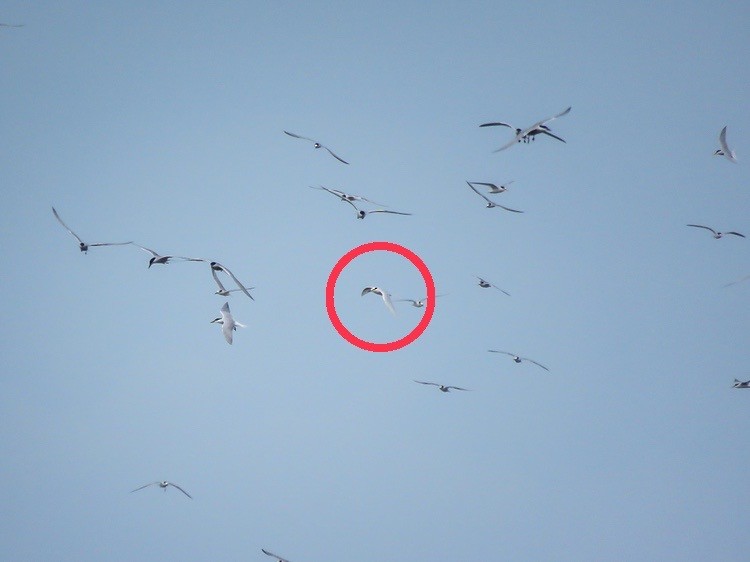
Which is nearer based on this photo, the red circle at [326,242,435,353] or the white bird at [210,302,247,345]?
the white bird at [210,302,247,345]

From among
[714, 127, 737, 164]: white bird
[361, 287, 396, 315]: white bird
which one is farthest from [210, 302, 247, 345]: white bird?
[714, 127, 737, 164]: white bird

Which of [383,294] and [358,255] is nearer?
[383,294]

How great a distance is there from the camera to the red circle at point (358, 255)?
157 ft

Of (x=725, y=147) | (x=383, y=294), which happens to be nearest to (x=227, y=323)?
(x=383, y=294)

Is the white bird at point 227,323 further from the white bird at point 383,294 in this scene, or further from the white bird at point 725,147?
the white bird at point 725,147

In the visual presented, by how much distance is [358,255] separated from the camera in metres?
48.4

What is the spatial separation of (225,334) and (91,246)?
26.1 ft

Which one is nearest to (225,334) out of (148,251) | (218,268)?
(218,268)

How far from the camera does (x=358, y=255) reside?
48375mm

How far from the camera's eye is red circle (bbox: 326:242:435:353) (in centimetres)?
4778

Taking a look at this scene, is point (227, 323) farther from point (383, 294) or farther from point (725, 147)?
point (725, 147)

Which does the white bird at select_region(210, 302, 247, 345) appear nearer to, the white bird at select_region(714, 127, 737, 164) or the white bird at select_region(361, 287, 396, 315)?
the white bird at select_region(361, 287, 396, 315)

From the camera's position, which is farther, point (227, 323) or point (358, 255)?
point (358, 255)

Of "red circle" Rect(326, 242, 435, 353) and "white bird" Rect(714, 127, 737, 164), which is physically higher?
"white bird" Rect(714, 127, 737, 164)
